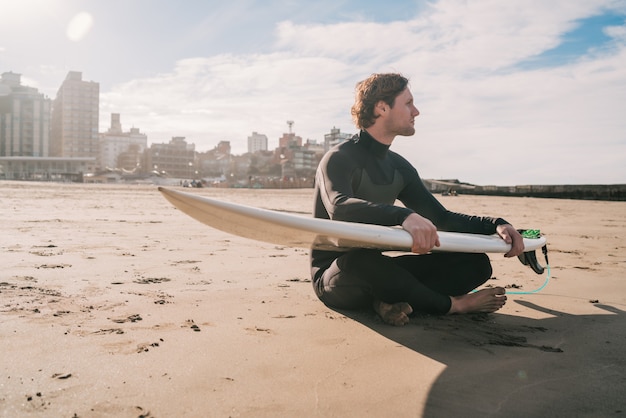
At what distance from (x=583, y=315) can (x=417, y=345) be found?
4.00ft

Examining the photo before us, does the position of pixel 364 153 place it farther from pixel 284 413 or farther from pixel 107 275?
pixel 107 275

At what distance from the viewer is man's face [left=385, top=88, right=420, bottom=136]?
2.70m

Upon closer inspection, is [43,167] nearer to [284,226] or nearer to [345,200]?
[345,200]

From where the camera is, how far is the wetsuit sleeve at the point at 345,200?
207 cm

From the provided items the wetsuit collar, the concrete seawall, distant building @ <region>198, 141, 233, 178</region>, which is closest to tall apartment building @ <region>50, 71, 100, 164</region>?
distant building @ <region>198, 141, 233, 178</region>

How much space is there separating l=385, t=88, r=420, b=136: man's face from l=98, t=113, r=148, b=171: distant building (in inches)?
5227

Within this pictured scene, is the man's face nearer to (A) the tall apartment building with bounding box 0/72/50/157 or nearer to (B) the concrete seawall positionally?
(B) the concrete seawall

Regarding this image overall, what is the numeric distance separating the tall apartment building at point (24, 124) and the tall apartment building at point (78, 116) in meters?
7.92

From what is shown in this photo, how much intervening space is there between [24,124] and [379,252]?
140881 millimetres

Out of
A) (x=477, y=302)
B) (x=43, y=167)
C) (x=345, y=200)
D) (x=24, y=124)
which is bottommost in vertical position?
(x=477, y=302)

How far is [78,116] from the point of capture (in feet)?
373

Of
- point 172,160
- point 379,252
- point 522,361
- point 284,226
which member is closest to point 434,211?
point 379,252

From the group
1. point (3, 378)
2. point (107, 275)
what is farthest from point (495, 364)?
point (107, 275)

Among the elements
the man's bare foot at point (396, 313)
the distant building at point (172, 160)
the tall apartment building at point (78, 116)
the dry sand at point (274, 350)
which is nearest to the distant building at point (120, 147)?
the distant building at point (172, 160)
